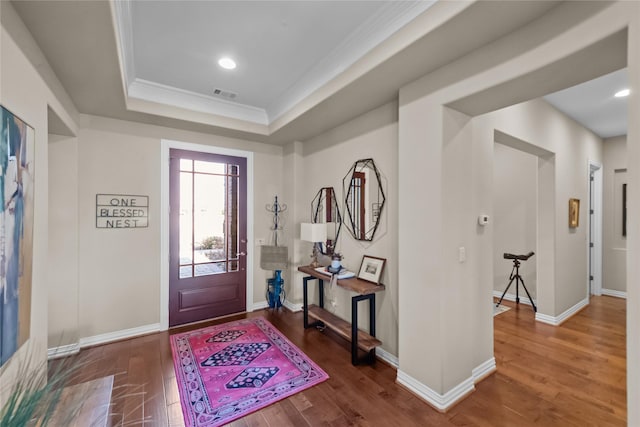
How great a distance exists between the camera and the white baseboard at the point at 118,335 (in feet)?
10.3

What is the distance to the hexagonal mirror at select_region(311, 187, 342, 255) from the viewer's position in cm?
360

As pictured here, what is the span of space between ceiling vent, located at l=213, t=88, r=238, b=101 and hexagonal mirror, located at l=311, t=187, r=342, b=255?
5.26ft

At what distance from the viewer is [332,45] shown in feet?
7.79

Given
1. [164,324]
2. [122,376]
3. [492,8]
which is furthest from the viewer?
[164,324]

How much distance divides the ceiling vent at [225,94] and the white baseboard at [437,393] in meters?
3.42

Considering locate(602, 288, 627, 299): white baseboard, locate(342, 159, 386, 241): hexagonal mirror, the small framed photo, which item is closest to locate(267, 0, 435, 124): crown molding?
locate(342, 159, 386, 241): hexagonal mirror

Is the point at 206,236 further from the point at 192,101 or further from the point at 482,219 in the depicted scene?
the point at 482,219

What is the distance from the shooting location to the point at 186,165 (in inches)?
148

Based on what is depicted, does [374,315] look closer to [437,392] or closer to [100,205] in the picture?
[437,392]

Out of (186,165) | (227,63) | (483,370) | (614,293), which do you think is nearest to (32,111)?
(227,63)

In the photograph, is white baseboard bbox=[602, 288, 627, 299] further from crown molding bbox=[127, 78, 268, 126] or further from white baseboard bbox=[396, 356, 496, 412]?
crown molding bbox=[127, 78, 268, 126]

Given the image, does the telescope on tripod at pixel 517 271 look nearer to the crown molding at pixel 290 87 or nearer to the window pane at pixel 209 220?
the crown molding at pixel 290 87

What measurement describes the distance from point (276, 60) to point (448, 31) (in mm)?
1539

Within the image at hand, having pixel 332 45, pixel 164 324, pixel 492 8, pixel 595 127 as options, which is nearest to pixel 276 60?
pixel 332 45
